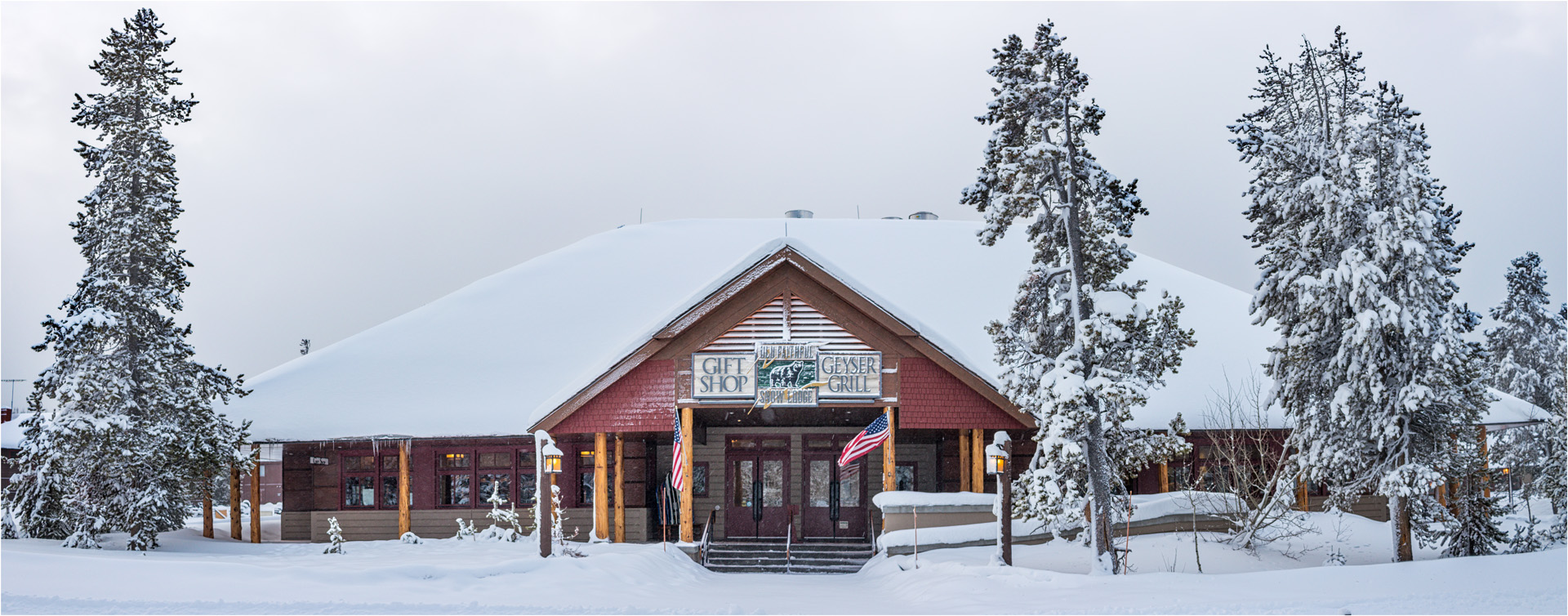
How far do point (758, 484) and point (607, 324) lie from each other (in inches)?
263

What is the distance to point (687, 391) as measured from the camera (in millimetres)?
18719

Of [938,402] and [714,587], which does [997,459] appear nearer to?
[938,402]

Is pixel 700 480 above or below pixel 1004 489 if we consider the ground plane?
below

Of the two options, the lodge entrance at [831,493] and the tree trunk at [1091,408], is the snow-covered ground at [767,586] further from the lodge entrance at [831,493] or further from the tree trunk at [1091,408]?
the lodge entrance at [831,493]

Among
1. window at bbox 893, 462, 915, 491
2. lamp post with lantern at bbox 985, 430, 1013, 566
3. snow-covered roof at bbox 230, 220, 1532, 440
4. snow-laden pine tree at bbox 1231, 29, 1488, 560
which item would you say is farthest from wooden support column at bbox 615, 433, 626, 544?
snow-laden pine tree at bbox 1231, 29, 1488, 560

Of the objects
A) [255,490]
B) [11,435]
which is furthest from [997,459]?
[11,435]

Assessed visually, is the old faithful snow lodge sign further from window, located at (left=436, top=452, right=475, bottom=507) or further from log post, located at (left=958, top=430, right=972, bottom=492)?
window, located at (left=436, top=452, right=475, bottom=507)

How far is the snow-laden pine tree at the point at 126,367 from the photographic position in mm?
17828

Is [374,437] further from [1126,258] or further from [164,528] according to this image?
[1126,258]

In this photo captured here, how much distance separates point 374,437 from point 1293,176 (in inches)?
733

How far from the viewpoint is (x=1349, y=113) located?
16188 millimetres

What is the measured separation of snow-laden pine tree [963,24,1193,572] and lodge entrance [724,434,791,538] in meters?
8.43

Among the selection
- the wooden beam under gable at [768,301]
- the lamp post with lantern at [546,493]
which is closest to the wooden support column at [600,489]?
the wooden beam under gable at [768,301]

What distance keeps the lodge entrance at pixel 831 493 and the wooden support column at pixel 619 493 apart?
13.4 feet
